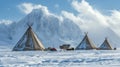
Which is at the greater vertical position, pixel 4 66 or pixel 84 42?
pixel 84 42

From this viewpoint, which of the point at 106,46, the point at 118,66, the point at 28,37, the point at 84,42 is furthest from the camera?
the point at 106,46

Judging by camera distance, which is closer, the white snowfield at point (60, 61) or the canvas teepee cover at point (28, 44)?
the white snowfield at point (60, 61)

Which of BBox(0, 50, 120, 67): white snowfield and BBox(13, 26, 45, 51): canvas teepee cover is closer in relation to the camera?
BBox(0, 50, 120, 67): white snowfield

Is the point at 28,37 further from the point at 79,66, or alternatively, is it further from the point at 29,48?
the point at 79,66

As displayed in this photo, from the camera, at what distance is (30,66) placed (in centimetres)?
2097

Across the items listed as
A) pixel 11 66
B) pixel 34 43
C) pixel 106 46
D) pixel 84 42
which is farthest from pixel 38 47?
pixel 11 66

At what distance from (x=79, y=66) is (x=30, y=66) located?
2.89 m

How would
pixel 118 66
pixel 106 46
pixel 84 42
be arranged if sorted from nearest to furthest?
pixel 118 66 < pixel 84 42 < pixel 106 46

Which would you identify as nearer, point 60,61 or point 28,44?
point 60,61

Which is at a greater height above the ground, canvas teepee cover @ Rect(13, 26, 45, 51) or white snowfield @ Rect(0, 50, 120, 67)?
canvas teepee cover @ Rect(13, 26, 45, 51)

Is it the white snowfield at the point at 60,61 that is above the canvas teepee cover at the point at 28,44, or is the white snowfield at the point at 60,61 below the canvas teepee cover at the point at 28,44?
below

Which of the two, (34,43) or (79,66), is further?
(34,43)

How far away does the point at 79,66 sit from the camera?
2119 cm

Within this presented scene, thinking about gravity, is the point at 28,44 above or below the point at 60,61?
above
